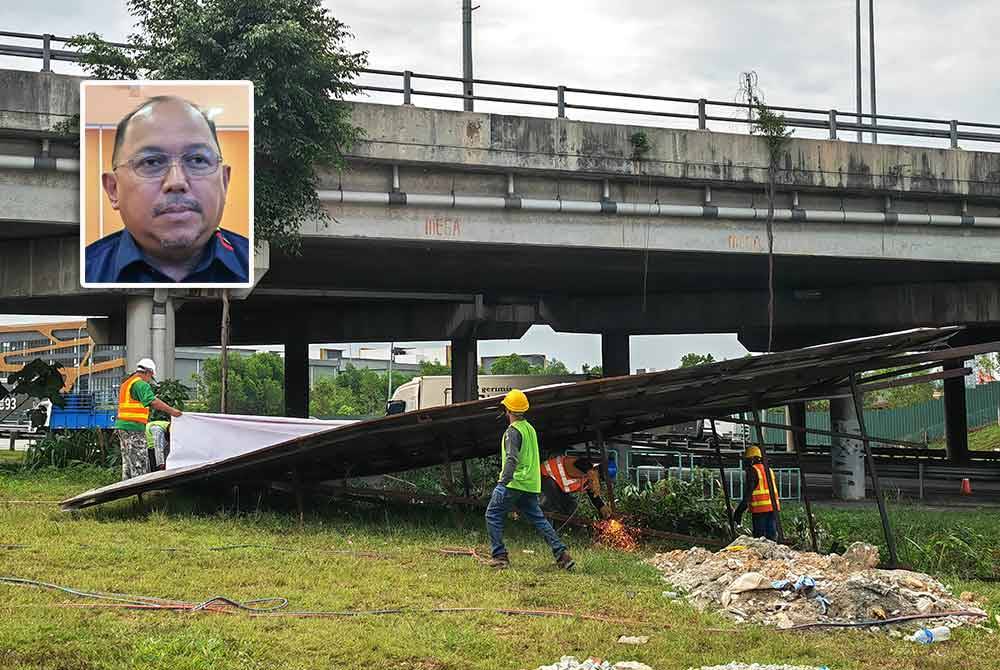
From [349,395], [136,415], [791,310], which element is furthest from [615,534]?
[349,395]

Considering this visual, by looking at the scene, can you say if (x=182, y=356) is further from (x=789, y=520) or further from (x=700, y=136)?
(x=789, y=520)

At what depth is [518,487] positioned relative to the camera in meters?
11.1

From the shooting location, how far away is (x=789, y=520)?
17422mm

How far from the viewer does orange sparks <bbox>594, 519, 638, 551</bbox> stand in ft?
44.5

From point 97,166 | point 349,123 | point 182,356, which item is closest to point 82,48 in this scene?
point 97,166

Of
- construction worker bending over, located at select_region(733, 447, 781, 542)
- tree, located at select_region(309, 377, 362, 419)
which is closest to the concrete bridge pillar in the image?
construction worker bending over, located at select_region(733, 447, 781, 542)

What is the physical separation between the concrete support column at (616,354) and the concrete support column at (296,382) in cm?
1104

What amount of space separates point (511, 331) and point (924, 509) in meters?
15.7

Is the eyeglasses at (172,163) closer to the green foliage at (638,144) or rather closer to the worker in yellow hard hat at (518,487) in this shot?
the green foliage at (638,144)

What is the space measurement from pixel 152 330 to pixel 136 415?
7869mm

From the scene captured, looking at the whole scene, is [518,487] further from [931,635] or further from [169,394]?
[169,394]

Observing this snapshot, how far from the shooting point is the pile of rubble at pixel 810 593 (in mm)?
9047

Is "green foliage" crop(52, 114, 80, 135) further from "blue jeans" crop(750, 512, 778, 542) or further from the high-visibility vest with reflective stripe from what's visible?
"blue jeans" crop(750, 512, 778, 542)

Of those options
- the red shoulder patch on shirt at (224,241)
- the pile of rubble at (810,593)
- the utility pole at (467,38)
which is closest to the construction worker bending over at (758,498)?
the pile of rubble at (810,593)
